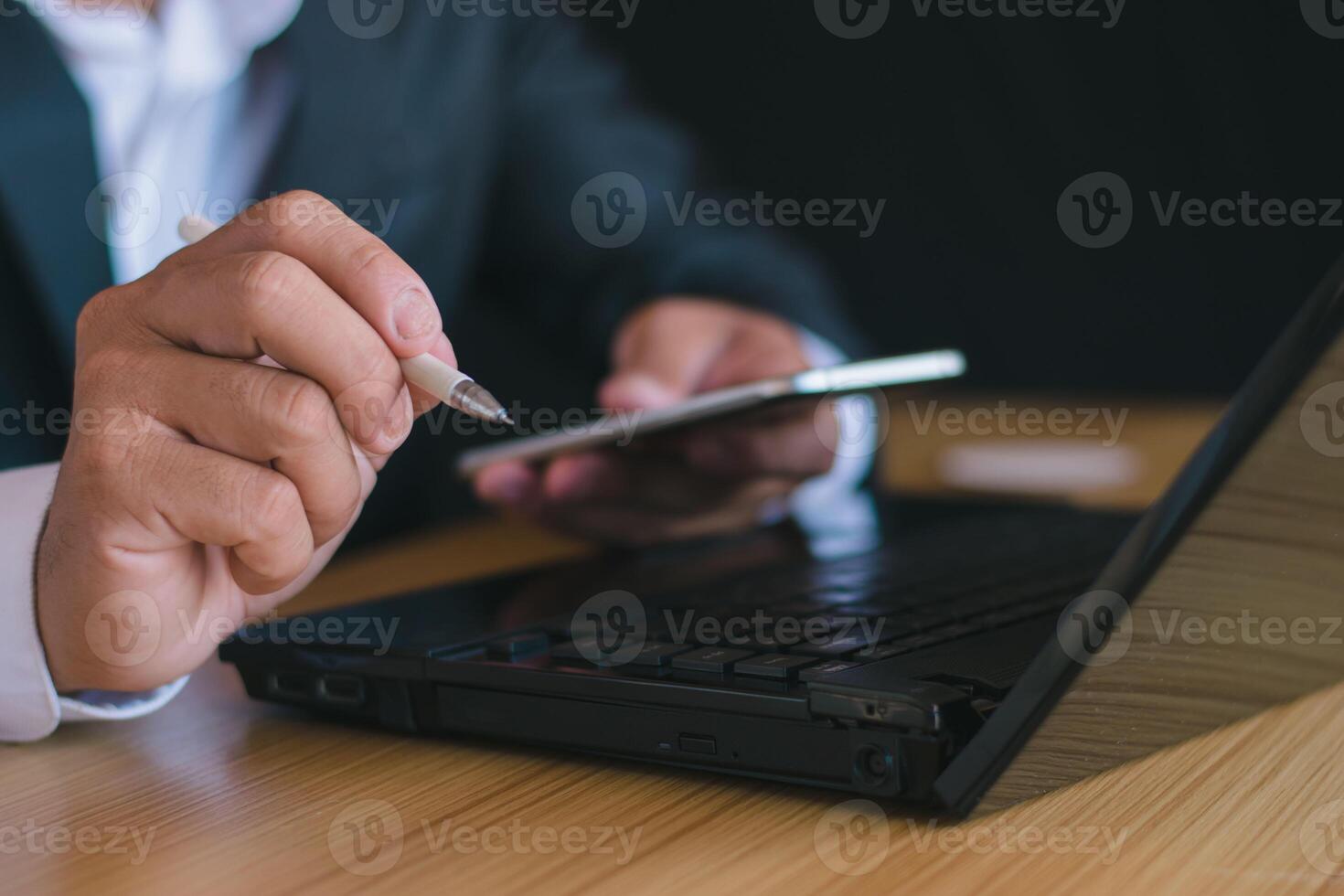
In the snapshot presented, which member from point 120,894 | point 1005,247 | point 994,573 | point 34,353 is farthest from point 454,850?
point 1005,247

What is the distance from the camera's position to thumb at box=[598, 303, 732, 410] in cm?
95

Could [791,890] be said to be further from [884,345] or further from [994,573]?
[884,345]

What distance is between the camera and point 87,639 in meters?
0.50
